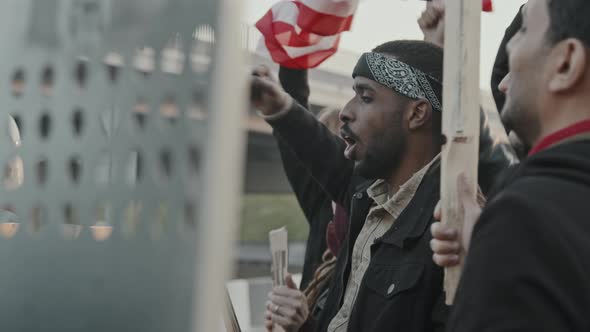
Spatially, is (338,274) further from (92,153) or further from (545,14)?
(92,153)

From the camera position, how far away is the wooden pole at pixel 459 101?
4.87 feet

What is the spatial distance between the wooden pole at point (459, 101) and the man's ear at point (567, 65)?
29 cm

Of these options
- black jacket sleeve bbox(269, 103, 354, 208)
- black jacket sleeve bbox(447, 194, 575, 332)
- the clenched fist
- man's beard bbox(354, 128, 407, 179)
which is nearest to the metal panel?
black jacket sleeve bbox(447, 194, 575, 332)

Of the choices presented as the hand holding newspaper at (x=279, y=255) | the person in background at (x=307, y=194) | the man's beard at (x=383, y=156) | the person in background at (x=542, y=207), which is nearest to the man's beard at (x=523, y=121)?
the person in background at (x=542, y=207)

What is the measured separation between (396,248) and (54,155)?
1303 millimetres

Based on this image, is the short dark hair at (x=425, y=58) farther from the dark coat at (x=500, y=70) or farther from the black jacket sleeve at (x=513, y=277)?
the black jacket sleeve at (x=513, y=277)

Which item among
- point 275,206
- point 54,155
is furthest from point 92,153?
point 275,206

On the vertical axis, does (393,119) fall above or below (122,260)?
above

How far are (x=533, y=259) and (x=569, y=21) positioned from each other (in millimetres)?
468

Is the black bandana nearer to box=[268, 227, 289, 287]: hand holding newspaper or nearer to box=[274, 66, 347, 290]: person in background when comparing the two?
box=[268, 227, 289, 287]: hand holding newspaper

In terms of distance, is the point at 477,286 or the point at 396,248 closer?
the point at 477,286

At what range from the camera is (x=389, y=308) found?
1.80 meters

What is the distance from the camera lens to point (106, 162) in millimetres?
769

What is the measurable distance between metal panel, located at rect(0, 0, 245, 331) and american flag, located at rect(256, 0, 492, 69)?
7.18 ft
